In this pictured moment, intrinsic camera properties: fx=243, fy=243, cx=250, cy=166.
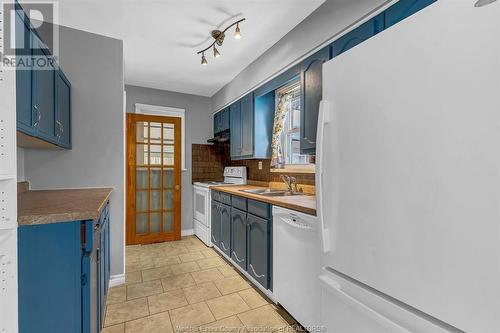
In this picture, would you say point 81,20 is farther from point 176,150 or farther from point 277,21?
point 176,150

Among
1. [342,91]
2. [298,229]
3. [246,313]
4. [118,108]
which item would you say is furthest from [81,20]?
[246,313]

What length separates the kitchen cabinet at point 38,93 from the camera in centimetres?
130

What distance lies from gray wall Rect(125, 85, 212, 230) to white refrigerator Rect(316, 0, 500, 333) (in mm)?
3439

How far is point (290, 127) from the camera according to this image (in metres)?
2.97

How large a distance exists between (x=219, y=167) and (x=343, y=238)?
3573 mm

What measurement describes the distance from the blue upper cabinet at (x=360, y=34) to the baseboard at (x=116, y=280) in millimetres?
2861

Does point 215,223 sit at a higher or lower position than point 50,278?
lower

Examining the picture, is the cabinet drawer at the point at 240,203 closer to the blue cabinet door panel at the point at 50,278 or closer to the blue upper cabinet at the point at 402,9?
the blue cabinet door panel at the point at 50,278

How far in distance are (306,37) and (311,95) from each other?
53 centimetres

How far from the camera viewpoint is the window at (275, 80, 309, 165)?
111 inches

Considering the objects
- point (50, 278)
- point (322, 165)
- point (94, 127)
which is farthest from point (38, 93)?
point (322, 165)

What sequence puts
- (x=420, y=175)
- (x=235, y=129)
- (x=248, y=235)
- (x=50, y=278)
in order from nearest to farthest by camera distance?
(x=420, y=175) < (x=50, y=278) < (x=248, y=235) < (x=235, y=129)

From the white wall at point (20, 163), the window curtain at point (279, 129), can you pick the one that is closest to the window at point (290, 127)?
the window curtain at point (279, 129)

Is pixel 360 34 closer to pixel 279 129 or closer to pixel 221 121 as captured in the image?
pixel 279 129
